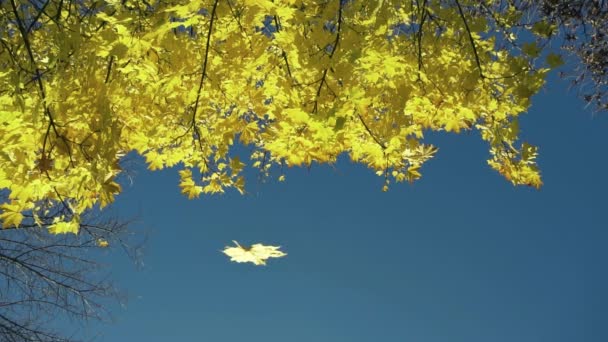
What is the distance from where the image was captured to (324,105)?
272 centimetres

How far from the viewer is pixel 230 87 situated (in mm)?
3543

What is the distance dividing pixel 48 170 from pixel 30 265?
218 inches

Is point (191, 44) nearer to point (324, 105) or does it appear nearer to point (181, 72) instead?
point (181, 72)

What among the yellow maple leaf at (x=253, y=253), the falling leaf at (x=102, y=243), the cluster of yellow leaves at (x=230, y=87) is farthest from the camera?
the falling leaf at (x=102, y=243)

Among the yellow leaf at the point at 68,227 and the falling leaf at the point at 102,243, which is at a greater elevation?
the falling leaf at the point at 102,243

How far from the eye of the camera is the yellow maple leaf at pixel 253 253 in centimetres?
307

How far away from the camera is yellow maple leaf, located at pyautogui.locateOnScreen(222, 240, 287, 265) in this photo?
3.07 meters

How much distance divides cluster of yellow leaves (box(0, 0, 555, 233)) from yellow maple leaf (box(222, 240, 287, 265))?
0.53 metres

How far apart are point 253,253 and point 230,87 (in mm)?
1003

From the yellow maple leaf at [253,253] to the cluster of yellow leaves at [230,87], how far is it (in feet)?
1.72

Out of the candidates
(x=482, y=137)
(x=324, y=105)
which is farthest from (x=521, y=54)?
(x=482, y=137)

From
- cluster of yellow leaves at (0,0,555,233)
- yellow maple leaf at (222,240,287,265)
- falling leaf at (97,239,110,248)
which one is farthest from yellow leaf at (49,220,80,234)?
falling leaf at (97,239,110,248)

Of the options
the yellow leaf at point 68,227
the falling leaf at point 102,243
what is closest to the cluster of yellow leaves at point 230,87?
the yellow leaf at point 68,227

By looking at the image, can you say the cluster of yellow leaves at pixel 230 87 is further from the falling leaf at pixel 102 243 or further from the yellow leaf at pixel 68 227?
the falling leaf at pixel 102 243
